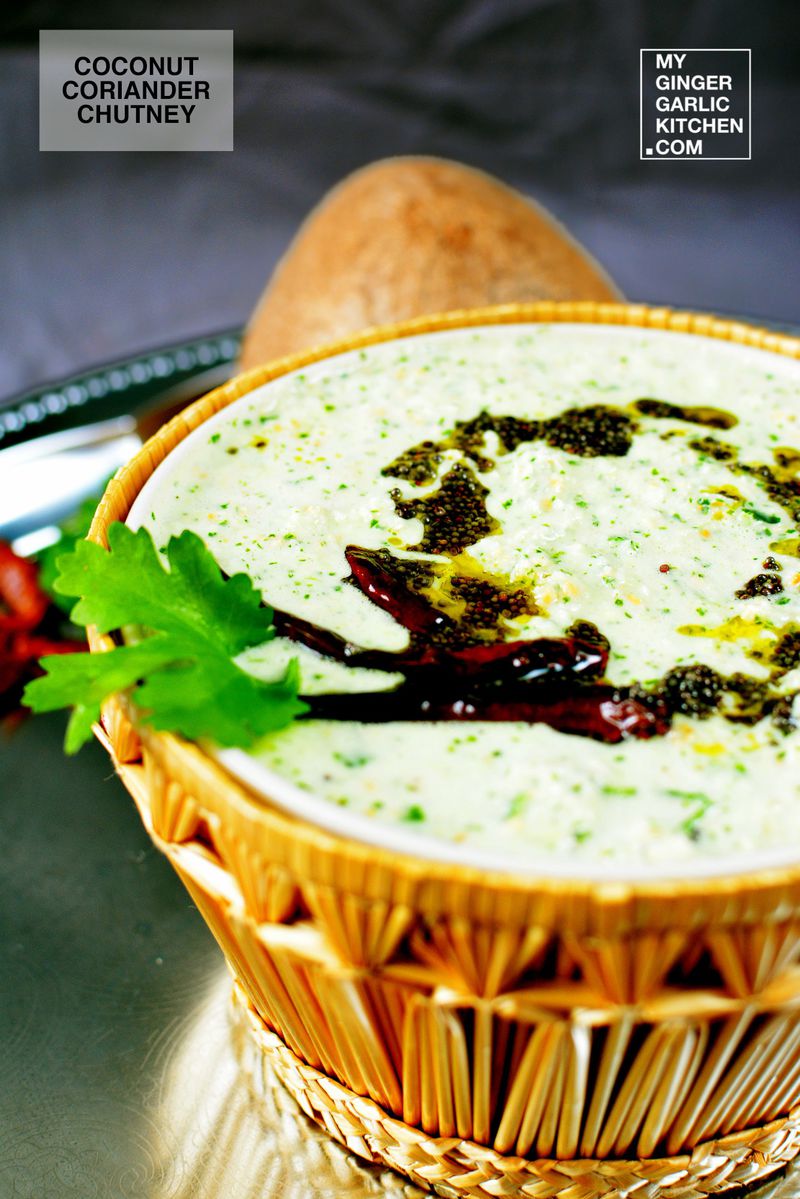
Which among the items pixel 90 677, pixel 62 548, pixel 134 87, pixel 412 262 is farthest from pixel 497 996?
pixel 134 87

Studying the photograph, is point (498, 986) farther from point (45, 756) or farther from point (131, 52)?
point (131, 52)

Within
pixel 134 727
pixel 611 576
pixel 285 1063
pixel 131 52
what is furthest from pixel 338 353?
pixel 131 52

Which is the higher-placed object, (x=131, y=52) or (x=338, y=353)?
(x=131, y=52)

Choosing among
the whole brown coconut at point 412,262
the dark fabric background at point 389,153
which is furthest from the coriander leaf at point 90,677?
the dark fabric background at point 389,153

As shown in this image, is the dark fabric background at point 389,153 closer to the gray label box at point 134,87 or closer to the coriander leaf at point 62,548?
the gray label box at point 134,87

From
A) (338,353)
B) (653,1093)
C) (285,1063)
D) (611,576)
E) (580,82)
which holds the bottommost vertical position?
(285,1063)

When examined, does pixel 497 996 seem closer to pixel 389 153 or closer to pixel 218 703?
pixel 218 703
